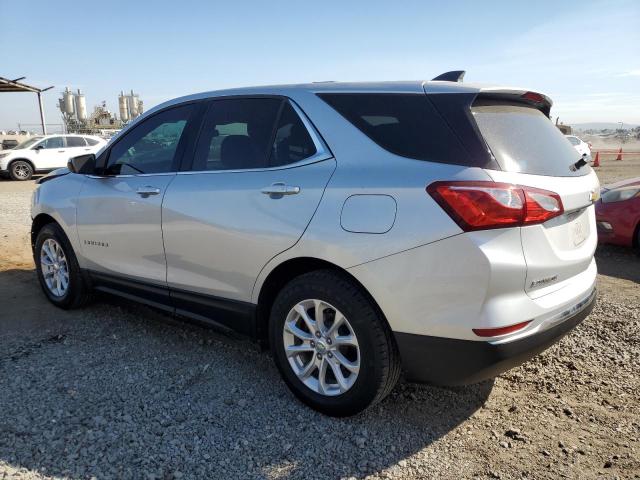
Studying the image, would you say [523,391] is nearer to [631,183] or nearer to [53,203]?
[53,203]

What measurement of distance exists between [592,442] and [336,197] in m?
1.78

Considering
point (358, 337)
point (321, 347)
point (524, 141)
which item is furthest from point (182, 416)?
point (524, 141)

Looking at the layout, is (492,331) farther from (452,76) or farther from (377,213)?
(452,76)

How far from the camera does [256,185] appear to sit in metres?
2.98

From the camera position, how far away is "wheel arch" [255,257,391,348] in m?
2.65

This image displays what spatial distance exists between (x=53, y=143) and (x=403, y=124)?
61.4ft

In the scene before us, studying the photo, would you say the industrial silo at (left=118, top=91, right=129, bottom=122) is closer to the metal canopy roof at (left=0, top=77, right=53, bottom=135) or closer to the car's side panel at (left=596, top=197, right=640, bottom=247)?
the metal canopy roof at (left=0, top=77, right=53, bottom=135)

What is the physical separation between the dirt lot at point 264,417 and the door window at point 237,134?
136 centimetres

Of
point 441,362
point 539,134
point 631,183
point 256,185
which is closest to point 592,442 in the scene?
point 441,362

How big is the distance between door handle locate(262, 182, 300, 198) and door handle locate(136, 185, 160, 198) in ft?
3.27

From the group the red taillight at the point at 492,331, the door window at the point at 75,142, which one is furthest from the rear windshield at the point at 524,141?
the door window at the point at 75,142

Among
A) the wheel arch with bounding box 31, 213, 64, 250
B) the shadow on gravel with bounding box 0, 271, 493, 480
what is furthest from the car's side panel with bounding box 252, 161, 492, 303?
the wheel arch with bounding box 31, 213, 64, 250

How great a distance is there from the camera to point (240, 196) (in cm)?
304

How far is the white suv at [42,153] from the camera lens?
17625 millimetres
